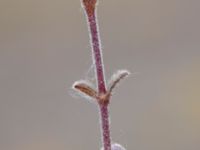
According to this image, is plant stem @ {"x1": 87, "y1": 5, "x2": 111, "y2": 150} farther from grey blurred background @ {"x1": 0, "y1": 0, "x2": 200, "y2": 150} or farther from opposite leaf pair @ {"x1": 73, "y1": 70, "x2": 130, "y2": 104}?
grey blurred background @ {"x1": 0, "y1": 0, "x2": 200, "y2": 150}

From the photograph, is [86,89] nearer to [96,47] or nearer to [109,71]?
[96,47]

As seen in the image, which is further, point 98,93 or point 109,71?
point 109,71

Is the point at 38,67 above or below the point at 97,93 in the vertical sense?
above

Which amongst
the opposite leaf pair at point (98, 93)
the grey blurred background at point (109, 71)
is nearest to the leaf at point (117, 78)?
the opposite leaf pair at point (98, 93)

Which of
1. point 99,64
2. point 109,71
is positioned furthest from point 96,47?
point 109,71

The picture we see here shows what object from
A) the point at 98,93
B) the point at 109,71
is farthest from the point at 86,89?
the point at 109,71

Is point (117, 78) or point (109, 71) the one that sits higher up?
point (109, 71)

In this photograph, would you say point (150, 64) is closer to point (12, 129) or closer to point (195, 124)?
point (195, 124)

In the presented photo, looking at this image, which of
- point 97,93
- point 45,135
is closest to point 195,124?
point 45,135
